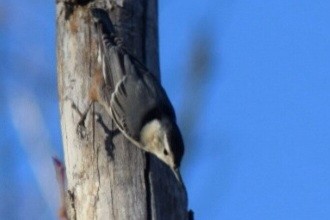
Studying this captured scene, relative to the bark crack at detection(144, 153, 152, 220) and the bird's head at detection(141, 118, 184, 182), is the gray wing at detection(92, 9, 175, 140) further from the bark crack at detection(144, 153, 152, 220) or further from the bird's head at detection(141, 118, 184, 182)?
the bark crack at detection(144, 153, 152, 220)

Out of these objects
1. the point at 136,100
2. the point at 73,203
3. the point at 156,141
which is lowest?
the point at 73,203

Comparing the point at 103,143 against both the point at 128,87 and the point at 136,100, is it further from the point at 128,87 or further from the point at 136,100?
the point at 136,100

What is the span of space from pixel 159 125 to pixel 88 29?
2.21 ft

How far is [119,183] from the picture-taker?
4250 millimetres

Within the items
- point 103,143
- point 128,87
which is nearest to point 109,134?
point 103,143

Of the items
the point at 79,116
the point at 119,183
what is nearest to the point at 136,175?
the point at 119,183

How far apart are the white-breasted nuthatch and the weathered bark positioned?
0.05m

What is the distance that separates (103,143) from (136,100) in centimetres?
81

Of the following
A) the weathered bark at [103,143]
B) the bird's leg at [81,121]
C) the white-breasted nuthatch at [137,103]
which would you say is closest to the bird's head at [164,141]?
the white-breasted nuthatch at [137,103]

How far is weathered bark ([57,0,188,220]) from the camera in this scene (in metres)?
4.24

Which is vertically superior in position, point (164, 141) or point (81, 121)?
point (81, 121)

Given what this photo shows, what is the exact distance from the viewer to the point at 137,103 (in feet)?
17.0

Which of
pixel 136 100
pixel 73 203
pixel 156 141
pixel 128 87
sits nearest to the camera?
pixel 73 203

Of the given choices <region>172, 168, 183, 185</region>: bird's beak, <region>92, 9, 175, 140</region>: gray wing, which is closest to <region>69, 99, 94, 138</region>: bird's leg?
<region>92, 9, 175, 140</region>: gray wing
